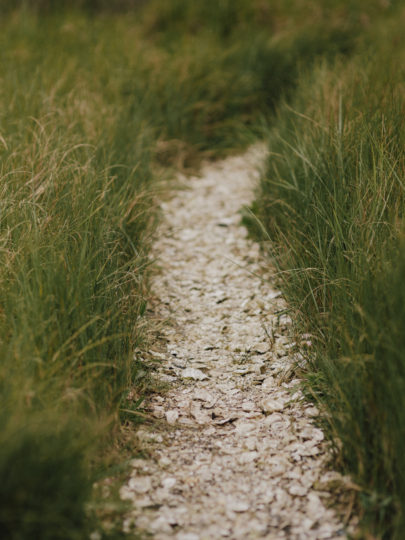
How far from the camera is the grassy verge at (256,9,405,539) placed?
212 centimetres

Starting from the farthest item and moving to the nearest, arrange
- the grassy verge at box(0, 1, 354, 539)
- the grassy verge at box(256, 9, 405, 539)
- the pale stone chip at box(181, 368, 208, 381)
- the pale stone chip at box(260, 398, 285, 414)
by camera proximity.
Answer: the pale stone chip at box(181, 368, 208, 381) → the pale stone chip at box(260, 398, 285, 414) → the grassy verge at box(256, 9, 405, 539) → the grassy verge at box(0, 1, 354, 539)

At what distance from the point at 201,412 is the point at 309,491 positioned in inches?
27.3

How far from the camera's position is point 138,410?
8.91 feet

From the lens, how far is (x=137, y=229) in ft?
12.2

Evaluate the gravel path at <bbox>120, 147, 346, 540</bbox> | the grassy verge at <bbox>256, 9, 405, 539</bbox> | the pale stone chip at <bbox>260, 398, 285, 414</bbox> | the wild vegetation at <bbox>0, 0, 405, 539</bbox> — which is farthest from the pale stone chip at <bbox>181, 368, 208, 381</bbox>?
the grassy verge at <bbox>256, 9, 405, 539</bbox>

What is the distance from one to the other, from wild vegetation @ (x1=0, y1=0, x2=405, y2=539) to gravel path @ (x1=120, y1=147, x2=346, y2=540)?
189mm

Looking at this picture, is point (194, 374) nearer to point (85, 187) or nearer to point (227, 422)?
point (227, 422)

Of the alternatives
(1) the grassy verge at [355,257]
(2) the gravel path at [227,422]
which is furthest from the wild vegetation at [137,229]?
(2) the gravel path at [227,422]

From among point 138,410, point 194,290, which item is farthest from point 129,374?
point 194,290

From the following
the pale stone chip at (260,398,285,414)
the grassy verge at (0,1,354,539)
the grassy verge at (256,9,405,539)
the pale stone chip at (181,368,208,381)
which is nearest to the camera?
the grassy verge at (0,1,354,539)

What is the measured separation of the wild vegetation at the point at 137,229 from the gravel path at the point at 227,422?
19 centimetres

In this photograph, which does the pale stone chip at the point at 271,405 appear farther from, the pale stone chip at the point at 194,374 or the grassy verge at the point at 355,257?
the pale stone chip at the point at 194,374

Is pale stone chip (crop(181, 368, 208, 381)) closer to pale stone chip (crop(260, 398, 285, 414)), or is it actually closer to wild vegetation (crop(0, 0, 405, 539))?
wild vegetation (crop(0, 0, 405, 539))

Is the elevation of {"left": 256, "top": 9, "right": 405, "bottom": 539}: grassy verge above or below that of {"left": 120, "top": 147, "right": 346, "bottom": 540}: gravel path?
above
